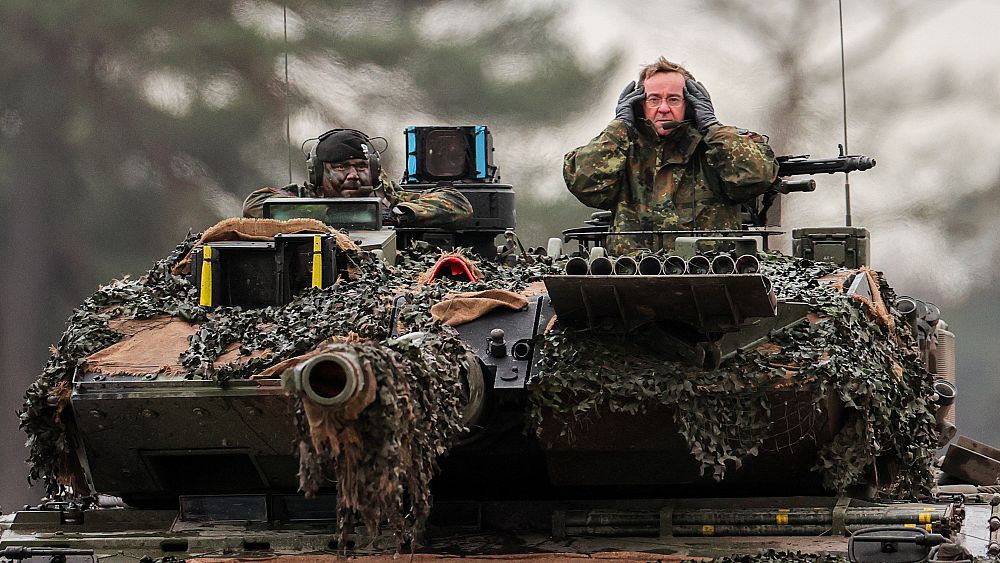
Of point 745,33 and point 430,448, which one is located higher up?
point 745,33

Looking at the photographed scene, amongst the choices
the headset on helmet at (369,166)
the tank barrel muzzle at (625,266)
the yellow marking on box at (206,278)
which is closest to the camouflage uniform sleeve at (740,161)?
the headset on helmet at (369,166)

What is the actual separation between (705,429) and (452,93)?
31.2 feet

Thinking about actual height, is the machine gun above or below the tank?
above

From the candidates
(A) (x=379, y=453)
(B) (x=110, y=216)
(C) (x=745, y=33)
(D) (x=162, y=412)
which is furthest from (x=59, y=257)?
(A) (x=379, y=453)

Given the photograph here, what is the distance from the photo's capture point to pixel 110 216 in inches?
671

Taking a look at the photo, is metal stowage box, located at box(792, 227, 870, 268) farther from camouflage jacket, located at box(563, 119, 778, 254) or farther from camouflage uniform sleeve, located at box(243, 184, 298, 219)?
camouflage uniform sleeve, located at box(243, 184, 298, 219)

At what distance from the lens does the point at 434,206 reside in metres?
13.2

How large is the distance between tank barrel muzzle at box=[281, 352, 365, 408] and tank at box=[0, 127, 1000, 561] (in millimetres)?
841

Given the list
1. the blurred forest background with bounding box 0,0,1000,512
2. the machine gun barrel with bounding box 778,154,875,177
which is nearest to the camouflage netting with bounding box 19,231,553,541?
the machine gun barrel with bounding box 778,154,875,177

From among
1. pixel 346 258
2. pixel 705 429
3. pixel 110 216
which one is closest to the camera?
pixel 705 429

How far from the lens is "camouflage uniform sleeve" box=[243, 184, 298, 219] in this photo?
11.7 meters

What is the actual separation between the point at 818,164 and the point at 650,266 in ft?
13.2

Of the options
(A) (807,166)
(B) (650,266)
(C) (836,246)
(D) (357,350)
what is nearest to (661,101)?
(A) (807,166)

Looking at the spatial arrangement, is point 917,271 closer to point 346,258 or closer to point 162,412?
point 346,258
